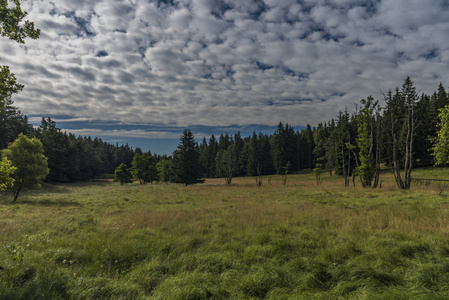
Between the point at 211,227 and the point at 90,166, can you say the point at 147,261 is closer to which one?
the point at 211,227

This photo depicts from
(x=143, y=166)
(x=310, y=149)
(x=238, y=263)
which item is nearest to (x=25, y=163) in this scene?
(x=238, y=263)

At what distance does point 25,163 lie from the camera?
20.8 m

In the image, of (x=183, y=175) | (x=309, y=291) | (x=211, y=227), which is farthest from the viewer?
(x=183, y=175)

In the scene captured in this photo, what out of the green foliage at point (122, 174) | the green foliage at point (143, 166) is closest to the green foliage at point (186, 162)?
the green foliage at point (143, 166)

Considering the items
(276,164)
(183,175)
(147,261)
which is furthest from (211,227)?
(276,164)

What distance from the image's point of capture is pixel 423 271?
4180 mm

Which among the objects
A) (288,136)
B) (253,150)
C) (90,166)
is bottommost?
(90,166)

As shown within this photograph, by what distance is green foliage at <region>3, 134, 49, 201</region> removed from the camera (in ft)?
66.7

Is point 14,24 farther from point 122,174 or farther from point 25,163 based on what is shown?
point 122,174

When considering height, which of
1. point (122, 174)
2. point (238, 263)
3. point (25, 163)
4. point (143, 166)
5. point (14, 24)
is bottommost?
point (122, 174)

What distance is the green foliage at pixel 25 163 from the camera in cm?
2034

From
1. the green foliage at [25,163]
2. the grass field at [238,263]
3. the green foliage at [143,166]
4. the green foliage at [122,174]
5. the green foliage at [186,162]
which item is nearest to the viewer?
the grass field at [238,263]

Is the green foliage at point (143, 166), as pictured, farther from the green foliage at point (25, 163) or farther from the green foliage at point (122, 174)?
the green foliage at point (25, 163)

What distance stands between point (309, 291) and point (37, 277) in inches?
224
